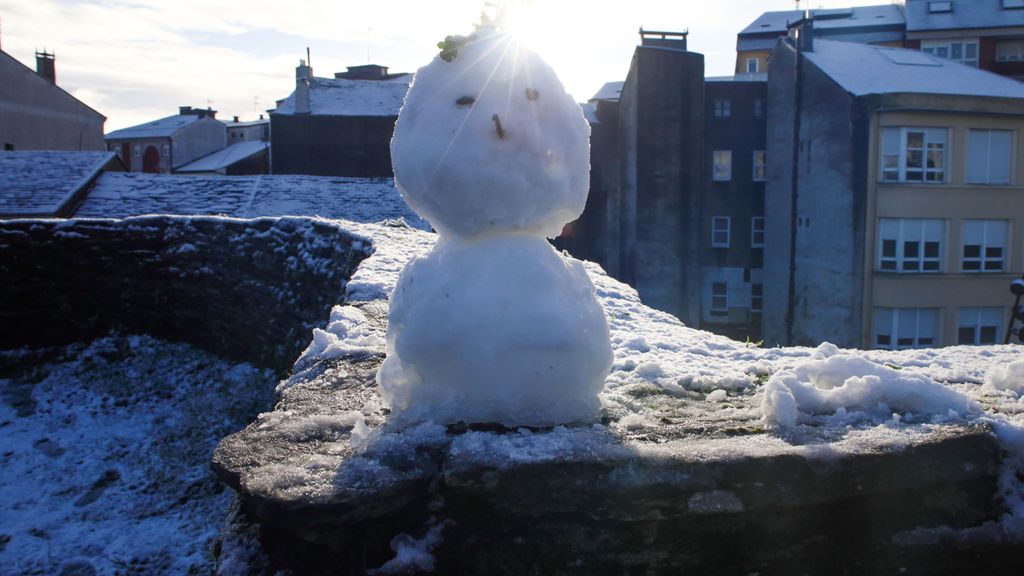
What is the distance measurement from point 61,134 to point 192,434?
28.7 meters

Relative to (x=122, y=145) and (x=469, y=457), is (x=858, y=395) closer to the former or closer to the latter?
(x=469, y=457)

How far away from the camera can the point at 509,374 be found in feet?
9.44

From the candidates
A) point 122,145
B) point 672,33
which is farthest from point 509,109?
point 122,145

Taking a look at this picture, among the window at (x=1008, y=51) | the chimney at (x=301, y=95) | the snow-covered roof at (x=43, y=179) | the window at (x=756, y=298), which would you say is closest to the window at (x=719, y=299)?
the window at (x=756, y=298)

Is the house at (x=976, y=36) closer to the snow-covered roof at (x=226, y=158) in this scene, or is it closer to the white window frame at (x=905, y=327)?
the white window frame at (x=905, y=327)

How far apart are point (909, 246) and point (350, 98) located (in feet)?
65.2

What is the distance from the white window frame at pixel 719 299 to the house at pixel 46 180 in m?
21.1

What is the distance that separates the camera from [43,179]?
2005 centimetres

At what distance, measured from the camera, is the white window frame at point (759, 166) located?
95.7 feet

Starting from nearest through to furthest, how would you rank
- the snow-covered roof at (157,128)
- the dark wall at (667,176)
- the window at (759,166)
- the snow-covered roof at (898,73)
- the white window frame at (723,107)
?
the snow-covered roof at (898,73), the dark wall at (667,176), the white window frame at (723,107), the window at (759,166), the snow-covered roof at (157,128)

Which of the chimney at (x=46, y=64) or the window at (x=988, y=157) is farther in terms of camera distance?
→ the chimney at (x=46, y=64)

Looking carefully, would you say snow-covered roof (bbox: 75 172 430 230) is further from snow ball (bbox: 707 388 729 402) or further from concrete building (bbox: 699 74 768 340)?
snow ball (bbox: 707 388 729 402)

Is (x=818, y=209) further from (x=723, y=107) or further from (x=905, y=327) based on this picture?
(x=723, y=107)

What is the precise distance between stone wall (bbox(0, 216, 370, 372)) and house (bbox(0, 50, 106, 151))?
21513mm
